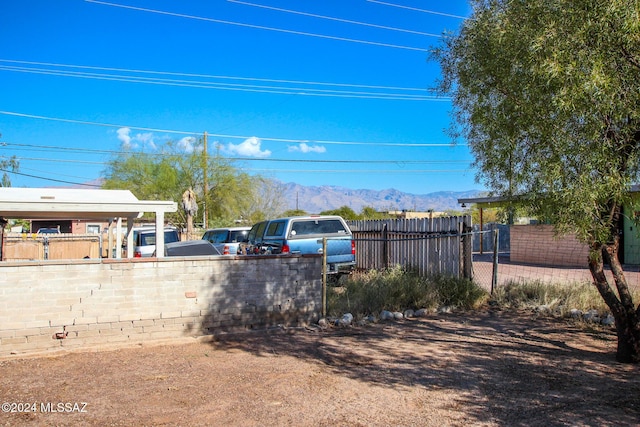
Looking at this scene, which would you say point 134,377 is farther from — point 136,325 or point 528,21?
point 528,21

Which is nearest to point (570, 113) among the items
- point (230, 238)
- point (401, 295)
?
point (401, 295)

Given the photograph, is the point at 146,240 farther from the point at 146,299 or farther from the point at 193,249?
the point at 146,299

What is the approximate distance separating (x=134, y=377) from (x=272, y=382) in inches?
66.2

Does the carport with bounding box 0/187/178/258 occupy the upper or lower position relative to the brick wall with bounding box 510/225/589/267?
upper

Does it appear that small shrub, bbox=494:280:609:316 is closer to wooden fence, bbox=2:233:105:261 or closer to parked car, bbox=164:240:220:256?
parked car, bbox=164:240:220:256

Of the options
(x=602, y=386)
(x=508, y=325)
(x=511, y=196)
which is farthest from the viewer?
(x=508, y=325)

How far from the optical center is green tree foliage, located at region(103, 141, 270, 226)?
1474 inches

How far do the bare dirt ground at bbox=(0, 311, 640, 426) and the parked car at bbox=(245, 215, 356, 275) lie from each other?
4467mm

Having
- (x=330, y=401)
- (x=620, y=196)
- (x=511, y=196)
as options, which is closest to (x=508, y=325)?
(x=511, y=196)

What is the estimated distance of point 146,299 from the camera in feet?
26.9

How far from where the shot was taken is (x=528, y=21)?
267 inches

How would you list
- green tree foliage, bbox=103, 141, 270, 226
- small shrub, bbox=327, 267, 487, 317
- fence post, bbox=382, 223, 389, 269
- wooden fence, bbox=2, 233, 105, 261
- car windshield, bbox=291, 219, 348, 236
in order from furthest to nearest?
green tree foliage, bbox=103, 141, 270, 226, wooden fence, bbox=2, 233, 105, 261, fence post, bbox=382, 223, 389, 269, car windshield, bbox=291, 219, 348, 236, small shrub, bbox=327, 267, 487, 317

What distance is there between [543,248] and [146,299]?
16.2 metres

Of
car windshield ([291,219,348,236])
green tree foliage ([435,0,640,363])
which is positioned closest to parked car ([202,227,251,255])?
car windshield ([291,219,348,236])
